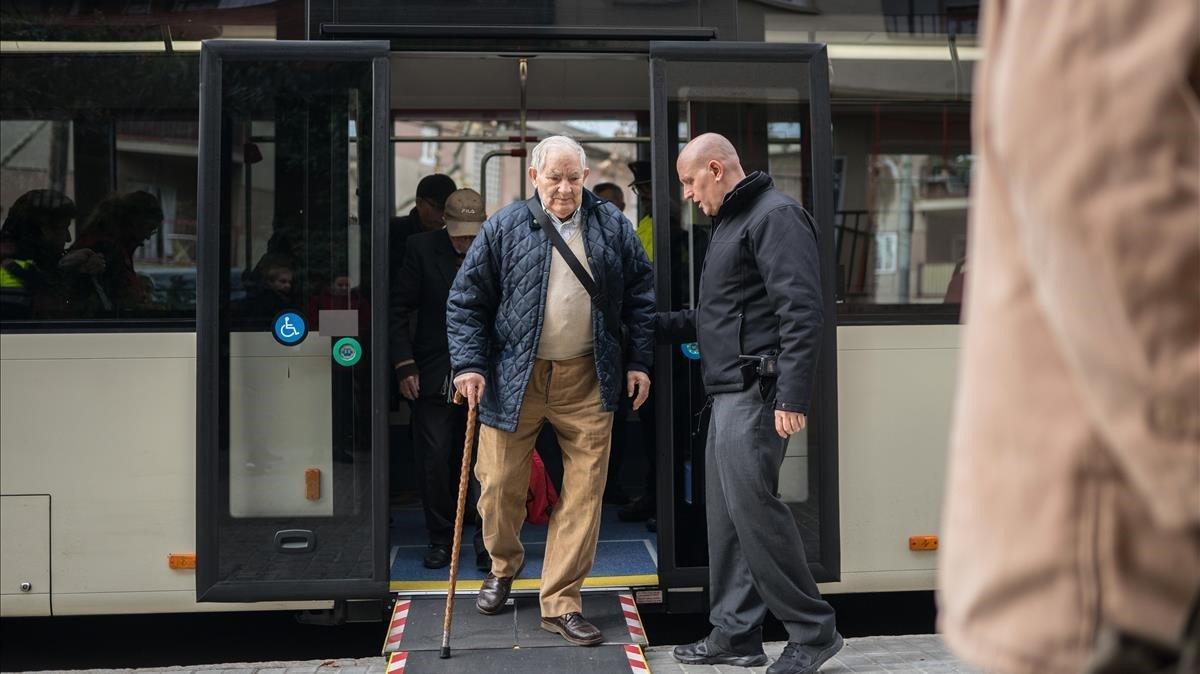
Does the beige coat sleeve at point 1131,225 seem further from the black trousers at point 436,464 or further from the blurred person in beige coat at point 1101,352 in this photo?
the black trousers at point 436,464

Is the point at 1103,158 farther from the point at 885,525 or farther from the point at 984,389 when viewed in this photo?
the point at 885,525

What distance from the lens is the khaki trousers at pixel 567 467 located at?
4.73m

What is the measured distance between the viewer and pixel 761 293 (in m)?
4.40

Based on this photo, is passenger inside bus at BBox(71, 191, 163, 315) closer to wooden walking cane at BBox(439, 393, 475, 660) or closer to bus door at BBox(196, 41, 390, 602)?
bus door at BBox(196, 41, 390, 602)

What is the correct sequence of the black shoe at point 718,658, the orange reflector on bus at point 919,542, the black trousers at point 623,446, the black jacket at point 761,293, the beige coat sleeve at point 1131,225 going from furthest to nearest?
the black trousers at point 623,446 < the orange reflector on bus at point 919,542 < the black shoe at point 718,658 < the black jacket at point 761,293 < the beige coat sleeve at point 1131,225

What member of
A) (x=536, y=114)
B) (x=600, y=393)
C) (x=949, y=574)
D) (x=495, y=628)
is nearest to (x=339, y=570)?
(x=495, y=628)

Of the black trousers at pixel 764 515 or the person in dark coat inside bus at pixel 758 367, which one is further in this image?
the black trousers at pixel 764 515

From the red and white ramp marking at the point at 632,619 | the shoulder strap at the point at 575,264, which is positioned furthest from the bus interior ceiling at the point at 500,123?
the shoulder strap at the point at 575,264

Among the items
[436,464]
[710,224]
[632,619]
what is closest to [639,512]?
[436,464]

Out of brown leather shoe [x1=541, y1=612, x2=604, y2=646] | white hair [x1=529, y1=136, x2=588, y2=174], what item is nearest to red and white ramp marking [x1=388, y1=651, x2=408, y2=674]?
brown leather shoe [x1=541, y1=612, x2=604, y2=646]

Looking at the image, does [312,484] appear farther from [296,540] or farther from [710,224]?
[710,224]

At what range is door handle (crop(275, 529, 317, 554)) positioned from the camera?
4.82 meters

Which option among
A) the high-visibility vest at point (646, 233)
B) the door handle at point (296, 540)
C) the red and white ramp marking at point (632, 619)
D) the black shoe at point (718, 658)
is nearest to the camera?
the black shoe at point (718, 658)

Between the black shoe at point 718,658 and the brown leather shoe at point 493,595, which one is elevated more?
the brown leather shoe at point 493,595
